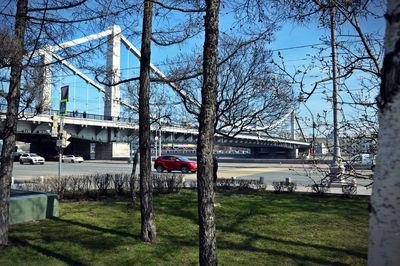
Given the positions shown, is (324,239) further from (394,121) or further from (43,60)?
(43,60)

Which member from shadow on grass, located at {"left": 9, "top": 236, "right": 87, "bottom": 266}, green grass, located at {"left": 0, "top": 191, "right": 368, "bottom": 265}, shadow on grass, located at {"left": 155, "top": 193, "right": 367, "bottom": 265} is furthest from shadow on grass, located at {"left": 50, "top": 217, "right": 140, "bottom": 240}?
shadow on grass, located at {"left": 9, "top": 236, "right": 87, "bottom": 266}

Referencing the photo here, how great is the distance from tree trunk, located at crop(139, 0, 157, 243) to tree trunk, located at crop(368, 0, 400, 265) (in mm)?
4882

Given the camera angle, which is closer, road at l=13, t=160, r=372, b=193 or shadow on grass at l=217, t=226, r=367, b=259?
shadow on grass at l=217, t=226, r=367, b=259

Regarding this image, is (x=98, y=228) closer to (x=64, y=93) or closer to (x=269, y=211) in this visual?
(x=269, y=211)

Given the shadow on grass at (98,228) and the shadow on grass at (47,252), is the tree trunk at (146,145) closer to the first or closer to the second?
the shadow on grass at (98,228)

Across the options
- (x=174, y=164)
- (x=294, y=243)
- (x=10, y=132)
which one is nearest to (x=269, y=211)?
(x=294, y=243)

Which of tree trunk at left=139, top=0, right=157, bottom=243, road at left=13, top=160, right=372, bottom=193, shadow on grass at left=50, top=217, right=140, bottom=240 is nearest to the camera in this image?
tree trunk at left=139, top=0, right=157, bottom=243

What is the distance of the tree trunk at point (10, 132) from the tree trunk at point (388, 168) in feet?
19.3

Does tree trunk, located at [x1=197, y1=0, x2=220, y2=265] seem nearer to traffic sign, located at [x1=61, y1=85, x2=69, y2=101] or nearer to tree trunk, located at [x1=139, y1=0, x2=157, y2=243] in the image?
tree trunk, located at [x1=139, y1=0, x2=157, y2=243]

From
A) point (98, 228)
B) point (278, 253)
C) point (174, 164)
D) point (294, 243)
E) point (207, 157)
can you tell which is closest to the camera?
point (207, 157)

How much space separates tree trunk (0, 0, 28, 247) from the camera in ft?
17.5

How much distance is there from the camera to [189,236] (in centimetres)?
626

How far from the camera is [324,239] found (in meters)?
6.14

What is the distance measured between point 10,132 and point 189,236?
402cm
